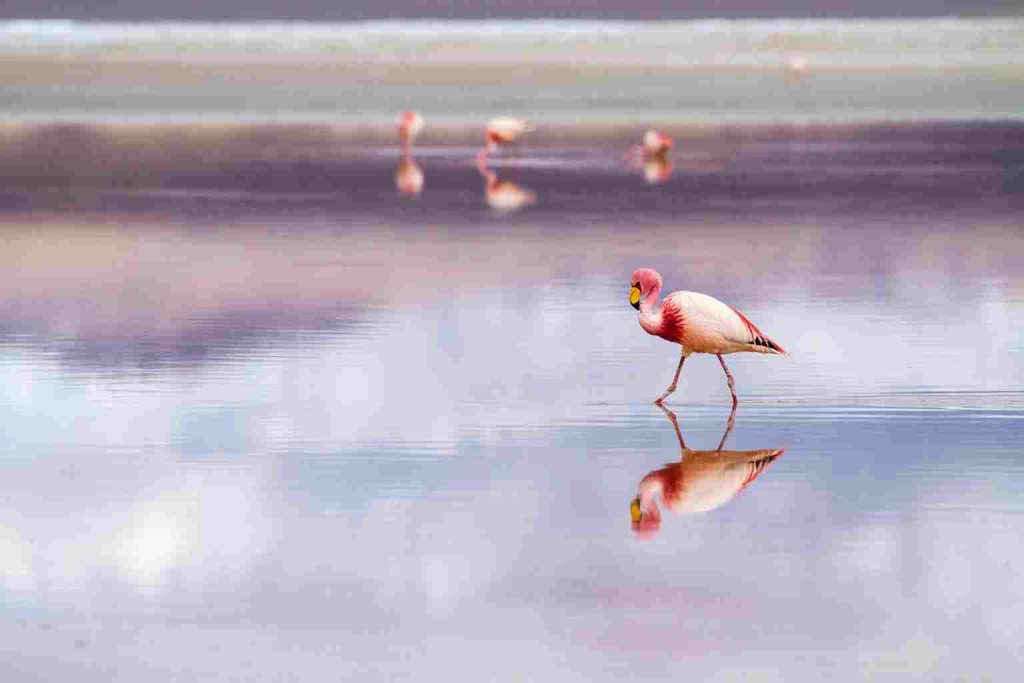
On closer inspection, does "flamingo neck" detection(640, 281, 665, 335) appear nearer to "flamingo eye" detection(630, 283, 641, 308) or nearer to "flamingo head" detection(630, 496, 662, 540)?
"flamingo eye" detection(630, 283, 641, 308)

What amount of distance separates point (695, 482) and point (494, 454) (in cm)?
87

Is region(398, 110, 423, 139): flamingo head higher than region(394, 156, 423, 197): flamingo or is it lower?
higher

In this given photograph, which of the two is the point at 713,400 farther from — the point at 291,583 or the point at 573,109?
the point at 573,109

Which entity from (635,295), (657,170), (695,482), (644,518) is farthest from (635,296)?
(657,170)

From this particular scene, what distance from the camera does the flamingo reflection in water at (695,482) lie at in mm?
6918

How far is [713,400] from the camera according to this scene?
9172 mm

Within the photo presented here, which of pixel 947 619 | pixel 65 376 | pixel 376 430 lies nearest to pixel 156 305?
pixel 65 376

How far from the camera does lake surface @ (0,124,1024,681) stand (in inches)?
218

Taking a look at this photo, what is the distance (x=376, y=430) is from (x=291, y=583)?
241 centimetres

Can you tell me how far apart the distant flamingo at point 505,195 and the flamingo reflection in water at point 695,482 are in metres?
11.4

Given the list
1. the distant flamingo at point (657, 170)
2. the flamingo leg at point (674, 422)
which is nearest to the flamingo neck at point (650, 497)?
the flamingo leg at point (674, 422)

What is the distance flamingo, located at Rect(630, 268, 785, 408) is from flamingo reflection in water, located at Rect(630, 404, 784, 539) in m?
0.88

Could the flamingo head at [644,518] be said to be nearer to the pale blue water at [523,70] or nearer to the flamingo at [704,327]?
the flamingo at [704,327]

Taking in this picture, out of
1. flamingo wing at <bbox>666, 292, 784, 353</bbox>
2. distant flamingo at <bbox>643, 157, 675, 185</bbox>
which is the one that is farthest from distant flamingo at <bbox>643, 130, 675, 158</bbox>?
flamingo wing at <bbox>666, 292, 784, 353</bbox>
